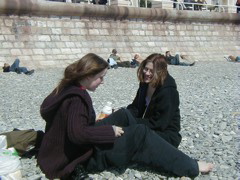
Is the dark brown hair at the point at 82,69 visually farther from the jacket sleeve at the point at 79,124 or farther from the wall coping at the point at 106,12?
the wall coping at the point at 106,12

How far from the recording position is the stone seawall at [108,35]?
12414mm

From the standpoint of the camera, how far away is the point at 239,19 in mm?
20812

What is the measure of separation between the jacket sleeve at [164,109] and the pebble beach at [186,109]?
39 centimetres

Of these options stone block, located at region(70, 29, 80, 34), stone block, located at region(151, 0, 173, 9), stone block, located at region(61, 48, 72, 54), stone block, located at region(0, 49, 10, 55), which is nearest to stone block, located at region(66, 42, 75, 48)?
stone block, located at region(61, 48, 72, 54)

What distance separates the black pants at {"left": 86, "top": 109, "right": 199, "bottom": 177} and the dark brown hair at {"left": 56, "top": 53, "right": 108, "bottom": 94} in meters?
0.55

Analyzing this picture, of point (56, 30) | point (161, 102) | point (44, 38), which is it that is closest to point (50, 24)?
point (56, 30)

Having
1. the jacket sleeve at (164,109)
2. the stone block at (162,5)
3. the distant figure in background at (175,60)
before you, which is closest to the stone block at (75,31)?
the distant figure in background at (175,60)

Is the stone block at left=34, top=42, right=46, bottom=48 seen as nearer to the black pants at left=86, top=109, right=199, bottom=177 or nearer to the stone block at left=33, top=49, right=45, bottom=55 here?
the stone block at left=33, top=49, right=45, bottom=55

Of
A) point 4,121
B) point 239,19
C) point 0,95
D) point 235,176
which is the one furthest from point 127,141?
point 239,19

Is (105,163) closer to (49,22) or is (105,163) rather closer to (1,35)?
(1,35)

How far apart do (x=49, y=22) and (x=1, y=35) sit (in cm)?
174

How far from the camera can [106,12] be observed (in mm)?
14734

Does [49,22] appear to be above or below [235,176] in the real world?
above

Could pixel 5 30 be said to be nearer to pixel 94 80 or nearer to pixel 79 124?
pixel 94 80
